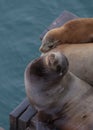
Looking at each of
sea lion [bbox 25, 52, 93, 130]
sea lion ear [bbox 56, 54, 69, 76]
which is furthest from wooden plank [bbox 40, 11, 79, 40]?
sea lion ear [bbox 56, 54, 69, 76]

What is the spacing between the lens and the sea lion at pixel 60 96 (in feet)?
16.8

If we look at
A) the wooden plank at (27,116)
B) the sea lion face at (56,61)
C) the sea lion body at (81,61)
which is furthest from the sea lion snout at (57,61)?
the wooden plank at (27,116)

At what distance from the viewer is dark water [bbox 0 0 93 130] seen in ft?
32.9

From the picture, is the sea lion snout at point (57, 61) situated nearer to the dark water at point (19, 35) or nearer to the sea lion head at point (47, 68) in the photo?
the sea lion head at point (47, 68)

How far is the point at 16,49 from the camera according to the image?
10773 millimetres

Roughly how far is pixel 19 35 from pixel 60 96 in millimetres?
5925

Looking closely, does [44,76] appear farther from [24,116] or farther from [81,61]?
[24,116]

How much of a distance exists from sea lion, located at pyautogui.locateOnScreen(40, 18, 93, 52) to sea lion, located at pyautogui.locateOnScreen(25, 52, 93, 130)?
1.74ft

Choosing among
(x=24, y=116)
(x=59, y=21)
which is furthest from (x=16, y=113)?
(x=59, y=21)

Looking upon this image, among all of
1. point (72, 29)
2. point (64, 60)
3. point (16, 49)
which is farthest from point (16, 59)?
point (64, 60)

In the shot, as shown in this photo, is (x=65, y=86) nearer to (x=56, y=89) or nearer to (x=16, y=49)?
(x=56, y=89)

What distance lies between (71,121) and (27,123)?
2.26ft

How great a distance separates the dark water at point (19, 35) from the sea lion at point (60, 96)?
427 centimetres

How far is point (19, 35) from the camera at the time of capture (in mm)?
11094
